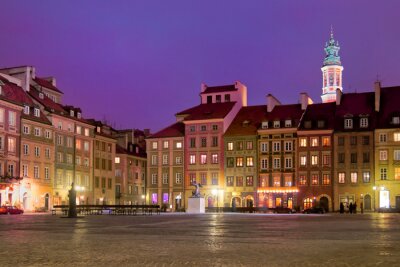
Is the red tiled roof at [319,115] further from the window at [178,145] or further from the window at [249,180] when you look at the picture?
the window at [178,145]

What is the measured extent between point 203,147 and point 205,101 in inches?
337

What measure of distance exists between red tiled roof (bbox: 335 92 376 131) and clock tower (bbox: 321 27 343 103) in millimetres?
82495

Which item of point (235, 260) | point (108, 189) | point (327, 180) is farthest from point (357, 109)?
point (235, 260)

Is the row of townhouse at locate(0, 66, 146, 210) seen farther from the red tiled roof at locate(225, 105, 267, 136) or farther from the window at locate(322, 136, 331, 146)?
the window at locate(322, 136, 331, 146)

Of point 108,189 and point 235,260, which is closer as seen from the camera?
point 235,260

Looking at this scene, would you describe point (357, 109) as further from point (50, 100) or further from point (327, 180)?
Answer: point (50, 100)

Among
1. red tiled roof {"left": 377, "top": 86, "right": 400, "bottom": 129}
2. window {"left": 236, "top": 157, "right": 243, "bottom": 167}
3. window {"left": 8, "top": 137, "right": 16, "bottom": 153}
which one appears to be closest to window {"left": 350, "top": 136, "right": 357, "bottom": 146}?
red tiled roof {"left": 377, "top": 86, "right": 400, "bottom": 129}

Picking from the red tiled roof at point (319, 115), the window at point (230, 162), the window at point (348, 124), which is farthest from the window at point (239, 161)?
the window at point (348, 124)

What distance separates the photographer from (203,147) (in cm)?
8631

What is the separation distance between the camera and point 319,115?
80.2 metres

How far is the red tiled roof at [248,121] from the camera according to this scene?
83.8m

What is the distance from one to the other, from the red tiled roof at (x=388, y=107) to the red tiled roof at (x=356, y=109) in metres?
1.04

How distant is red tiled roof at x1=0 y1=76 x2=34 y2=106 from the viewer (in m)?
67.3

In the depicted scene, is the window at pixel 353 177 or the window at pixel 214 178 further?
the window at pixel 214 178
